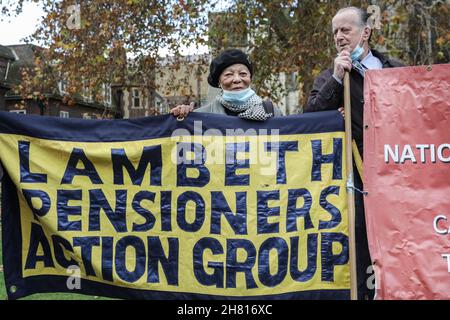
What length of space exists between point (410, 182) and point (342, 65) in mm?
784

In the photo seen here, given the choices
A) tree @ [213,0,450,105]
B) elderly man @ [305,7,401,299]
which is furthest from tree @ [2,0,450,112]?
elderly man @ [305,7,401,299]

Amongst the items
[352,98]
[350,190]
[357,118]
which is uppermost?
[352,98]

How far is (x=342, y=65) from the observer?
321 cm

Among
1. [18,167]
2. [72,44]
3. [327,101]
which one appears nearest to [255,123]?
[327,101]

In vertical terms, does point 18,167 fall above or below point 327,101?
below

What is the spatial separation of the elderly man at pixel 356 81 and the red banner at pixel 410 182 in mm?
177

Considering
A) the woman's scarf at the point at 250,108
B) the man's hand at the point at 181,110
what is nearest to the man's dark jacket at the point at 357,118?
the woman's scarf at the point at 250,108

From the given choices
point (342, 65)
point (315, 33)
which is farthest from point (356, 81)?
point (315, 33)

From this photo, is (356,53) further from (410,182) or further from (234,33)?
(234,33)

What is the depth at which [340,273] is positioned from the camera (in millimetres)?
3336

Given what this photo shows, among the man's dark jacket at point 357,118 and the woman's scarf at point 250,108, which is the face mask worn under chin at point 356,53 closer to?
the man's dark jacket at point 357,118

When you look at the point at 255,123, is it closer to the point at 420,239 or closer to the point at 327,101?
the point at 327,101

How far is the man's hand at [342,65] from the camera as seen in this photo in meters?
3.20

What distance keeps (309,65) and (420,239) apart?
7095mm
